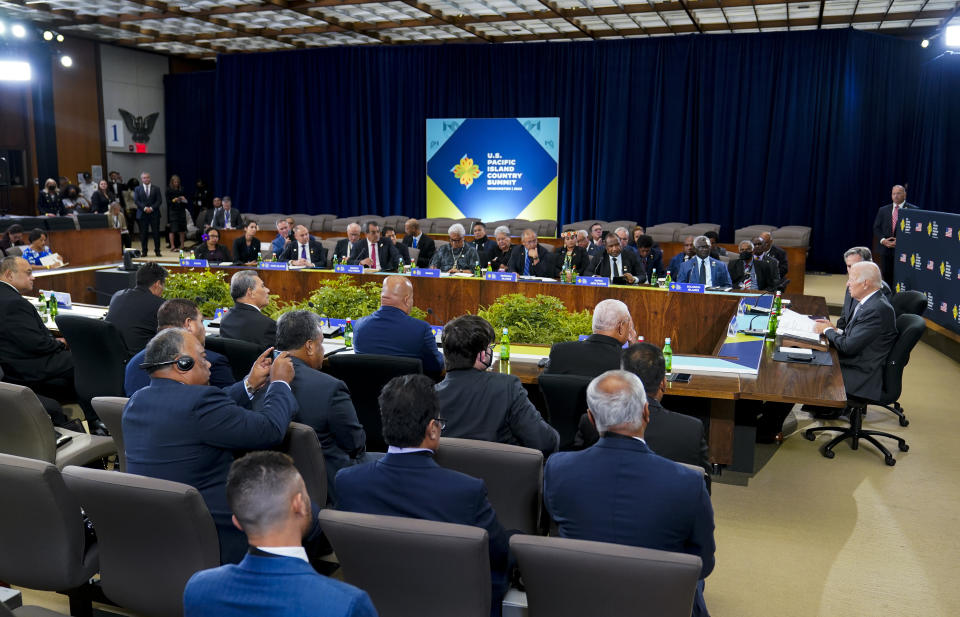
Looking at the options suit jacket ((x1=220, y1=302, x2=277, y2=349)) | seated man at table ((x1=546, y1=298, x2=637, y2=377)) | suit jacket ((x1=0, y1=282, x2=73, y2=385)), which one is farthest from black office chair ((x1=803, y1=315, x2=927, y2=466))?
suit jacket ((x1=0, y1=282, x2=73, y2=385))

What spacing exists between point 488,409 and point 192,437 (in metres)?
1.03

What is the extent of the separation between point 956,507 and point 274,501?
363 cm

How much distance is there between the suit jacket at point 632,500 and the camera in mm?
1932

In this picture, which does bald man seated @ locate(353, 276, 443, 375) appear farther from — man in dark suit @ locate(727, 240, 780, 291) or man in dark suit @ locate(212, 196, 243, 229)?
man in dark suit @ locate(212, 196, 243, 229)

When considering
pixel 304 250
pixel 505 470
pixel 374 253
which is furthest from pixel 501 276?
pixel 505 470

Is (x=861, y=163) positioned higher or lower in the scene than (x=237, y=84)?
lower

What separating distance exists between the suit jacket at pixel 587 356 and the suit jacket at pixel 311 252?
4938mm

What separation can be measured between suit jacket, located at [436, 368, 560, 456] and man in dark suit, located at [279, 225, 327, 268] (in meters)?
5.19

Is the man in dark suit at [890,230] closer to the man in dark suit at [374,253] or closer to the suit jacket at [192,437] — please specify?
the man in dark suit at [374,253]

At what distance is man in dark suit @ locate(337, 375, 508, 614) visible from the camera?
1.95m

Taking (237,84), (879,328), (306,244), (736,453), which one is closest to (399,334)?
(736,453)

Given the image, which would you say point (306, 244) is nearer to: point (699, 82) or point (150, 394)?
point (150, 394)

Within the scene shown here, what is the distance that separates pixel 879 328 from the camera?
14.3ft

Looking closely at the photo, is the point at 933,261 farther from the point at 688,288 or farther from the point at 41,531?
the point at 41,531
